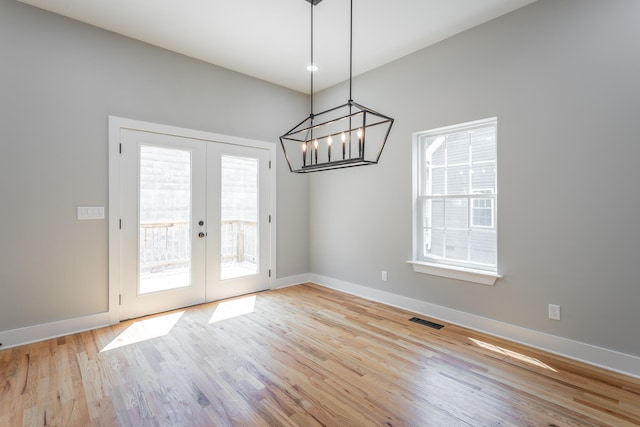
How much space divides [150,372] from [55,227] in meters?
1.81

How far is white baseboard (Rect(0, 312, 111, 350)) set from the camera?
281 cm

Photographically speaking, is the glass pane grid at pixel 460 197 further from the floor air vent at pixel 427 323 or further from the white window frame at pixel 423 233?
the floor air vent at pixel 427 323

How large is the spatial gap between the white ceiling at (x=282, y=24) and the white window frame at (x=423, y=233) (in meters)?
1.02

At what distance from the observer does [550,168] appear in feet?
9.00

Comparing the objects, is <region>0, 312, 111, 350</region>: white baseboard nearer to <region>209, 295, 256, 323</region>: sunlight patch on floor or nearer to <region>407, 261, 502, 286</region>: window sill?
<region>209, 295, 256, 323</region>: sunlight patch on floor

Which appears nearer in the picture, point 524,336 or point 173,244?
point 524,336

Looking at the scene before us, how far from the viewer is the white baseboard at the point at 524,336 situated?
7.88 ft

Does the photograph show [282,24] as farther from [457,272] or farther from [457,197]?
[457,272]

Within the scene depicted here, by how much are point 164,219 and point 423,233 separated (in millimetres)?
3158

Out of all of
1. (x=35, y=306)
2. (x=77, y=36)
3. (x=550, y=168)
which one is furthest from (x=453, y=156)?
(x=35, y=306)

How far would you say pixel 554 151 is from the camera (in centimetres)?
271

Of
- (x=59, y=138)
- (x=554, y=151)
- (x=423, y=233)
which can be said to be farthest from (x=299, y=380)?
(x=59, y=138)

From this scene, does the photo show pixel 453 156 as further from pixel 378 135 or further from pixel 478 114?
pixel 378 135

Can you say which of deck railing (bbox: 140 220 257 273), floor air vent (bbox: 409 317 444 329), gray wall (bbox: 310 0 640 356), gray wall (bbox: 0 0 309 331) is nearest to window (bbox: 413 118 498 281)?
gray wall (bbox: 310 0 640 356)
